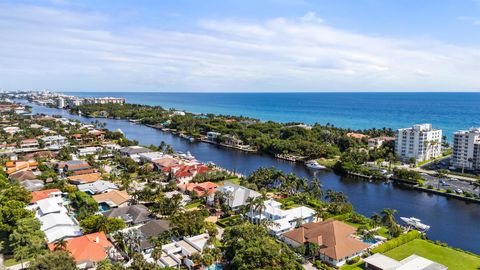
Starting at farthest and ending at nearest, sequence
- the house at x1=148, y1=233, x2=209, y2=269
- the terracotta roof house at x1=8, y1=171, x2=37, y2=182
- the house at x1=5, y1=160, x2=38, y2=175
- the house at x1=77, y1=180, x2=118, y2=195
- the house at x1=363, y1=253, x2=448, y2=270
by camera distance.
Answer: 1. the house at x1=5, y1=160, x2=38, y2=175
2. the terracotta roof house at x1=8, y1=171, x2=37, y2=182
3. the house at x1=77, y1=180, x2=118, y2=195
4. the house at x1=148, y1=233, x2=209, y2=269
5. the house at x1=363, y1=253, x2=448, y2=270

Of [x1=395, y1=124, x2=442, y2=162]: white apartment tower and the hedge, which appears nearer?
the hedge

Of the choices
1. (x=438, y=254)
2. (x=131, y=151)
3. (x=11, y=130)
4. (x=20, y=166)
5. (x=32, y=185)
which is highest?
(x=11, y=130)

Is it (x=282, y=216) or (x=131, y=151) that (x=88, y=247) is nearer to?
(x=282, y=216)

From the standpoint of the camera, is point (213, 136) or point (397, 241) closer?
point (397, 241)

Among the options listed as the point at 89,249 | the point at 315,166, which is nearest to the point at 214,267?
the point at 89,249

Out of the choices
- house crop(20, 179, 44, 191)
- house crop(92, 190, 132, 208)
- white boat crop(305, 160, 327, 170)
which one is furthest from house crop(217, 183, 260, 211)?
white boat crop(305, 160, 327, 170)

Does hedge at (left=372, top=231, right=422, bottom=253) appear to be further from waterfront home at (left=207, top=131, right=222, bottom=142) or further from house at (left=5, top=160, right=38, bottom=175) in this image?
waterfront home at (left=207, top=131, right=222, bottom=142)
